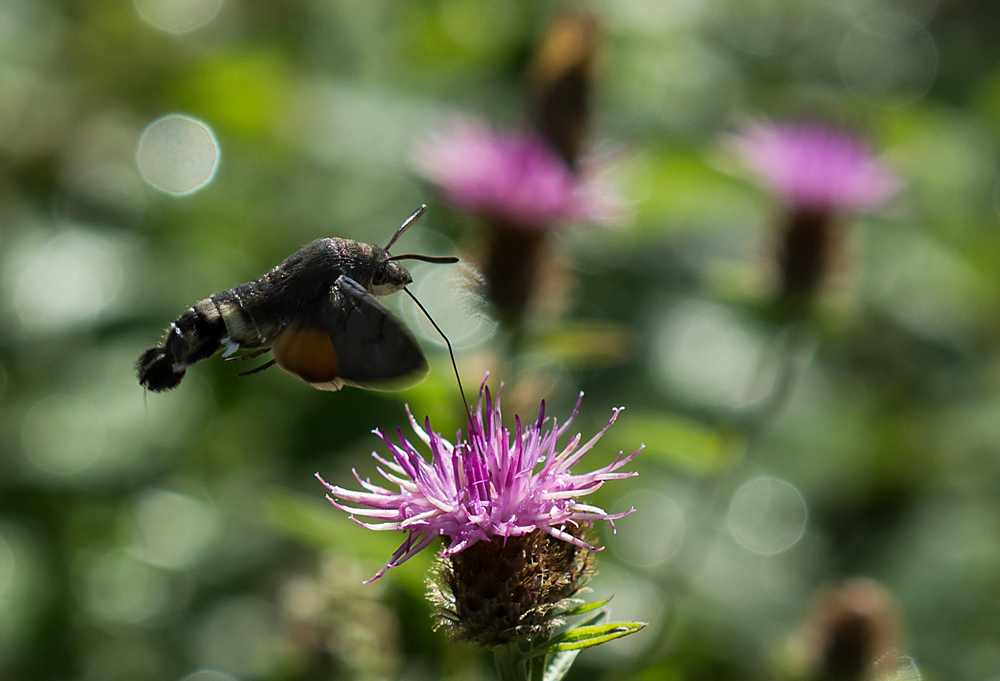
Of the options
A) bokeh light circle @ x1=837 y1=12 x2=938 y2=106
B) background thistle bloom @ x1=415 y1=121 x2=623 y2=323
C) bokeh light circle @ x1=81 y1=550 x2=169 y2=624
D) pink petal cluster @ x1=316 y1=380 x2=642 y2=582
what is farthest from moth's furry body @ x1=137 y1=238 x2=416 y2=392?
bokeh light circle @ x1=837 y1=12 x2=938 y2=106

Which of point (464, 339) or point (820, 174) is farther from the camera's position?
point (464, 339)

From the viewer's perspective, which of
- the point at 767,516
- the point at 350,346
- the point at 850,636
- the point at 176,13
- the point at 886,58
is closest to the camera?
the point at 350,346

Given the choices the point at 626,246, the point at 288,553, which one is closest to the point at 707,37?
the point at 626,246

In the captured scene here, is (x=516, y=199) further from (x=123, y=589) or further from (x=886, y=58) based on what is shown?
(x=886, y=58)

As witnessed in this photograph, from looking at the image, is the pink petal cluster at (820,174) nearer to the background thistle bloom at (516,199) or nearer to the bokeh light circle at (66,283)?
the background thistle bloom at (516,199)

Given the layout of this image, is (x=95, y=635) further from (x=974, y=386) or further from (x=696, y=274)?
(x=974, y=386)

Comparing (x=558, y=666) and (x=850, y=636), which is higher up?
(x=558, y=666)

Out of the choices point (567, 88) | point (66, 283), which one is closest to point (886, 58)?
point (567, 88)
